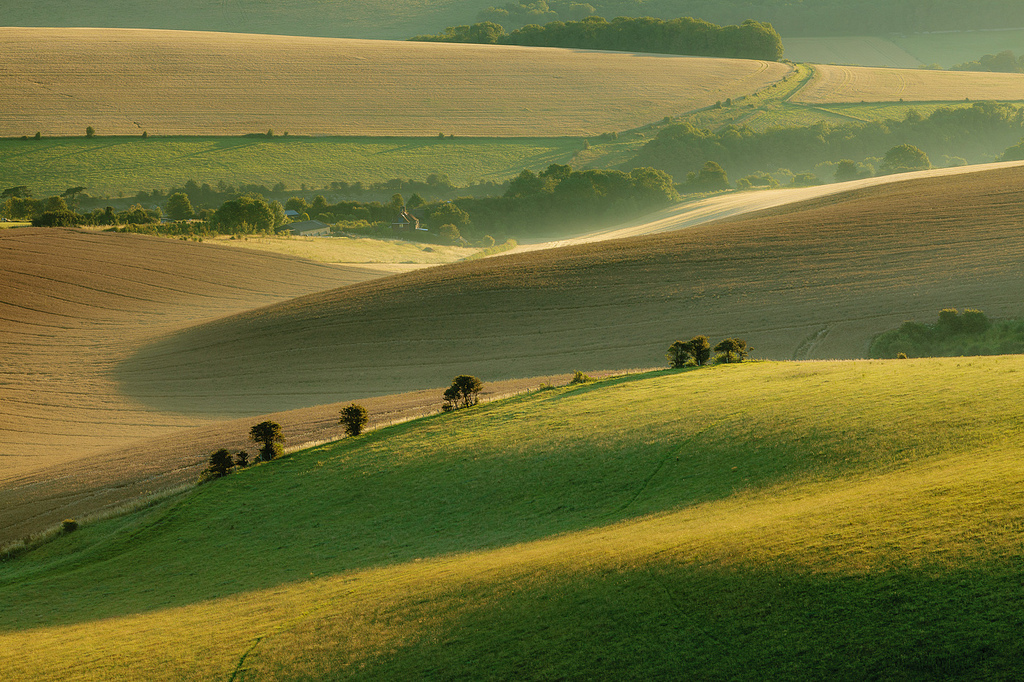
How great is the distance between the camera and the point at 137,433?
127 ft

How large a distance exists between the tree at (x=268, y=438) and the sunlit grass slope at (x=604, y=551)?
828 mm

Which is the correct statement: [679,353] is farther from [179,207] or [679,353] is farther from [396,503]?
[179,207]

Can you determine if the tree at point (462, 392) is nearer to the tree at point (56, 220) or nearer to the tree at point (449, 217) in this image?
the tree at point (56, 220)

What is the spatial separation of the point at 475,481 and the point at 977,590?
36.6ft

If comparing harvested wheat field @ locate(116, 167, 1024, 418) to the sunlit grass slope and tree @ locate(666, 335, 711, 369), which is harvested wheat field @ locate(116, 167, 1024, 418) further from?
the sunlit grass slope

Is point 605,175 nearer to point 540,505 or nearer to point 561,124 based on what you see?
point 561,124

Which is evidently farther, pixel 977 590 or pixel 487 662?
pixel 487 662

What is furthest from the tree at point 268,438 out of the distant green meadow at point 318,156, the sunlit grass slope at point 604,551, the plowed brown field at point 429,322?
the distant green meadow at point 318,156

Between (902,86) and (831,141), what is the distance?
33049 mm

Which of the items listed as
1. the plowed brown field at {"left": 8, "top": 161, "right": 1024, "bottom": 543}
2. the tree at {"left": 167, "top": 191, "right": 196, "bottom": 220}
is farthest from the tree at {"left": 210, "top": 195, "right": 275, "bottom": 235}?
the plowed brown field at {"left": 8, "top": 161, "right": 1024, "bottom": 543}

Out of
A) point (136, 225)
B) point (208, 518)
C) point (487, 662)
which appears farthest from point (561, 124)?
point (487, 662)

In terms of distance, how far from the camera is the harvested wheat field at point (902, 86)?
14538 centimetres

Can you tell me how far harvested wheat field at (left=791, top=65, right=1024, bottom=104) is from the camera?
145375 millimetres

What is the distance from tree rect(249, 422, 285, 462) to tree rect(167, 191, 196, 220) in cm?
7775
